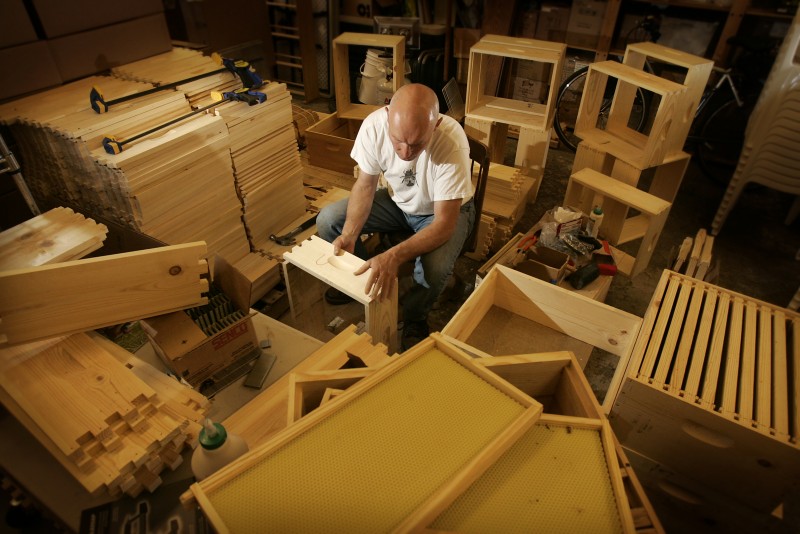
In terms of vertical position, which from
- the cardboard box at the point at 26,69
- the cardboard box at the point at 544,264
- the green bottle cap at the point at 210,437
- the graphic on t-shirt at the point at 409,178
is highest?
the cardboard box at the point at 26,69

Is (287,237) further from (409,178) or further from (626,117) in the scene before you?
(626,117)

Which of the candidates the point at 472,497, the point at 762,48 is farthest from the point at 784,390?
the point at 762,48

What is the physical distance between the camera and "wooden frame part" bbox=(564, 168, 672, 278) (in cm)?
303

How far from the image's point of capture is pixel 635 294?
3133 millimetres

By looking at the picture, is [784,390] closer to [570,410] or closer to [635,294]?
[570,410]

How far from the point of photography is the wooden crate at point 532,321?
2.07 metres

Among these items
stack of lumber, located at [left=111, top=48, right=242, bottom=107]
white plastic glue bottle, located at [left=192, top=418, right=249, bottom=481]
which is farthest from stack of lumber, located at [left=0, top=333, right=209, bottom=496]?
stack of lumber, located at [left=111, top=48, right=242, bottom=107]

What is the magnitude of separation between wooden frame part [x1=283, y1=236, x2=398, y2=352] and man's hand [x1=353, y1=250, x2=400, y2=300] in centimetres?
2

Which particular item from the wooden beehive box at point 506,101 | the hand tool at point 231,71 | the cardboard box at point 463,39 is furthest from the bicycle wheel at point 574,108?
the hand tool at point 231,71

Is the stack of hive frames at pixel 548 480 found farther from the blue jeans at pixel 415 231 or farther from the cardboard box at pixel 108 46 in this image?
the cardboard box at pixel 108 46

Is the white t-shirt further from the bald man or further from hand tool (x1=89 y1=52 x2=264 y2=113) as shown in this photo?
hand tool (x1=89 y1=52 x2=264 y2=113)

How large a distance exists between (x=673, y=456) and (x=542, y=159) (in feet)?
8.30

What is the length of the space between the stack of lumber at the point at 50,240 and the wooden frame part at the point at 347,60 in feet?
8.22

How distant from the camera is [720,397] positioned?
1660 millimetres
